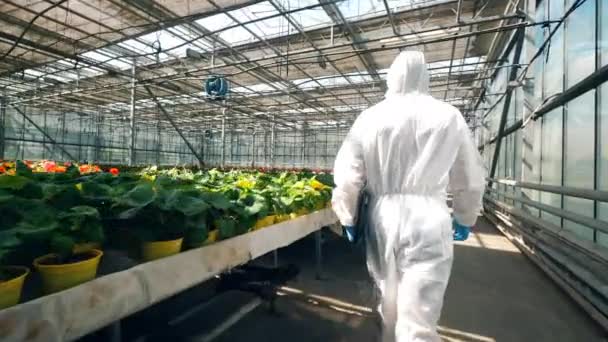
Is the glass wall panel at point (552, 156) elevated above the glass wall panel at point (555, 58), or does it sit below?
below

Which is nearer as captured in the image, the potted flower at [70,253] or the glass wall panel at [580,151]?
the potted flower at [70,253]

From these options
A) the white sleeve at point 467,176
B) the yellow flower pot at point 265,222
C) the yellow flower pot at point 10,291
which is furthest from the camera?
the yellow flower pot at point 265,222

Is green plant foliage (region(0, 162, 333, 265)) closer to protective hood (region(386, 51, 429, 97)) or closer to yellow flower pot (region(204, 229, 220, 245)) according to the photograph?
yellow flower pot (region(204, 229, 220, 245))

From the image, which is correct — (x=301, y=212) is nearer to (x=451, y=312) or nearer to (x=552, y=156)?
(x=451, y=312)

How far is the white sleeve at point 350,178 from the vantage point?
1.70 metres

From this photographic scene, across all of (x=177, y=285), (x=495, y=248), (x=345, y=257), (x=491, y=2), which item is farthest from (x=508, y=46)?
(x=177, y=285)

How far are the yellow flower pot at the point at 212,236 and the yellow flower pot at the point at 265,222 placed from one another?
330 millimetres

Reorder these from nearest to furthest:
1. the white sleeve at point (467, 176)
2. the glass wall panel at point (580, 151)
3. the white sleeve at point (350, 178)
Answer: the white sleeve at point (467, 176), the white sleeve at point (350, 178), the glass wall panel at point (580, 151)

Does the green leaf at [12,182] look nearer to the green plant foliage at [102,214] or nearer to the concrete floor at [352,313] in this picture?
the green plant foliage at [102,214]

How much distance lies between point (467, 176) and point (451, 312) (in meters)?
1.56

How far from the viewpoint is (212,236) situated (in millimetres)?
1655

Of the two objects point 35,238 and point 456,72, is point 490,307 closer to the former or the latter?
point 35,238

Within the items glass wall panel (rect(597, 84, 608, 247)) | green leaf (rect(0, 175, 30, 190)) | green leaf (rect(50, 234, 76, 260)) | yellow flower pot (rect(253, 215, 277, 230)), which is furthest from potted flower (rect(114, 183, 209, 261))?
glass wall panel (rect(597, 84, 608, 247))

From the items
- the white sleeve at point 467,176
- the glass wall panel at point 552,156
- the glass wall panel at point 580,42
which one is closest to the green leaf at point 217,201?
the white sleeve at point 467,176
